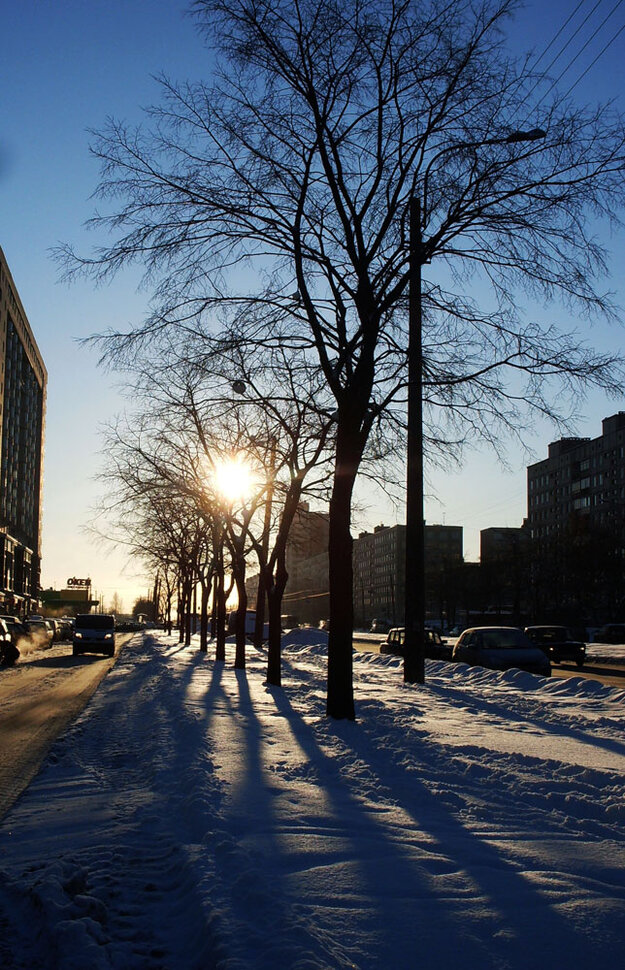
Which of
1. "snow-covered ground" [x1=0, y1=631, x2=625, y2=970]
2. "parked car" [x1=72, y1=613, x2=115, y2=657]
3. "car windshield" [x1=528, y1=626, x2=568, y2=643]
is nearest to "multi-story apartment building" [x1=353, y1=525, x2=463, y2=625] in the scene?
"parked car" [x1=72, y1=613, x2=115, y2=657]

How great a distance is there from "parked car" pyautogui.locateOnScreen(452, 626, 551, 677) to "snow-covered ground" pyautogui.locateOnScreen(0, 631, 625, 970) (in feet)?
39.0

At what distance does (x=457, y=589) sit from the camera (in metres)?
95.2

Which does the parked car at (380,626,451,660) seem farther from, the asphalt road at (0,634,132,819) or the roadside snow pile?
the asphalt road at (0,634,132,819)

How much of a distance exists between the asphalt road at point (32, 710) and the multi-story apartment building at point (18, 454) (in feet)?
205

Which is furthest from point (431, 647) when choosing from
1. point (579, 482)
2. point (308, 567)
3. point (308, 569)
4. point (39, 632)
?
point (308, 569)

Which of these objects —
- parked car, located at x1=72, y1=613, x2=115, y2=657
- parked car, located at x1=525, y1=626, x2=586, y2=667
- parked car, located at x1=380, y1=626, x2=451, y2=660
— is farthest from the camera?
parked car, located at x1=72, y1=613, x2=115, y2=657

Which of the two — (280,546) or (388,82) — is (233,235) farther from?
(280,546)

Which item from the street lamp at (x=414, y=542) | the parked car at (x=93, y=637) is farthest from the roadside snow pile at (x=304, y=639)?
the street lamp at (x=414, y=542)

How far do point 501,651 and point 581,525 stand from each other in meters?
54.4

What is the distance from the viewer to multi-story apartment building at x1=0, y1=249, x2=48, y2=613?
9375cm

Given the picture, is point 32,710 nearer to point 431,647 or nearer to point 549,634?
point 431,647

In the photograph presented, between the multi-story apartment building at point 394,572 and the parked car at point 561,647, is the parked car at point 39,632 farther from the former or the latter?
the multi-story apartment building at point 394,572

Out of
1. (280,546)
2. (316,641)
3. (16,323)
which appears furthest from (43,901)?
(16,323)

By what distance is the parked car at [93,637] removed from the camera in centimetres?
4316
